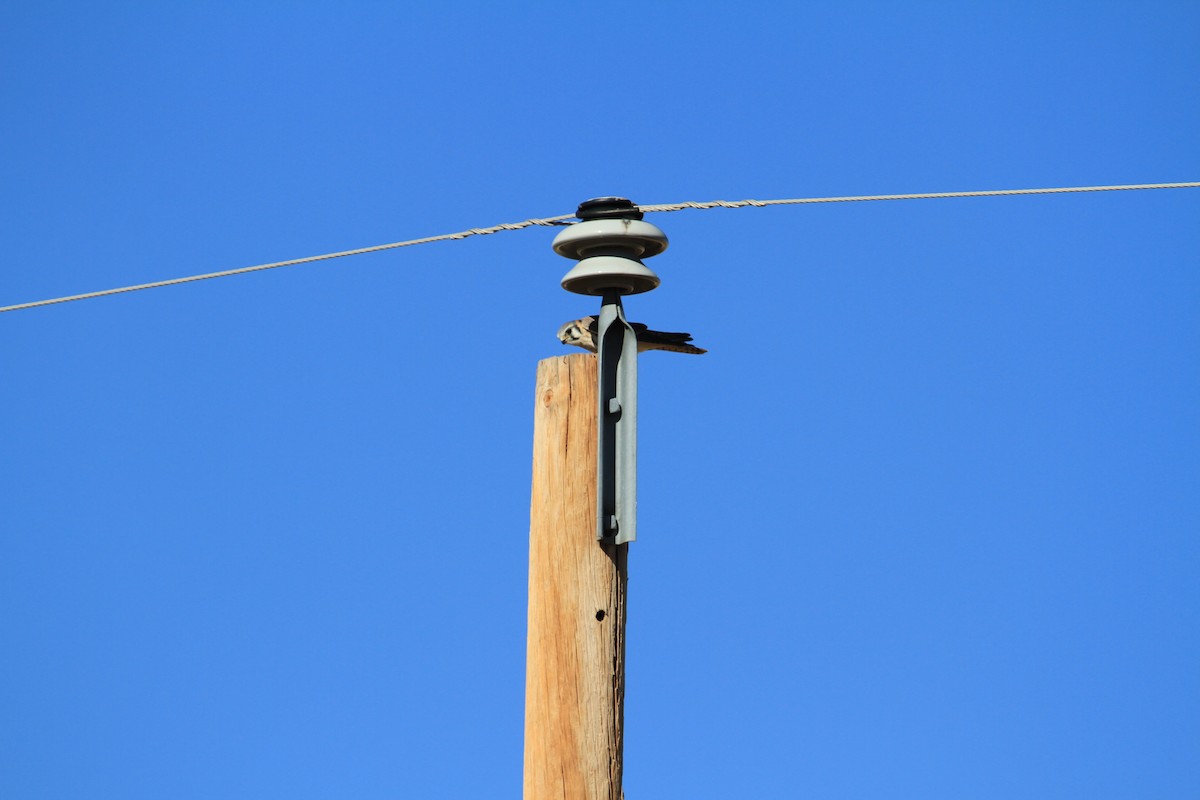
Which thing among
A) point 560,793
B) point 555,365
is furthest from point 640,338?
point 560,793

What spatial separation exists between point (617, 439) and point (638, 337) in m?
0.33

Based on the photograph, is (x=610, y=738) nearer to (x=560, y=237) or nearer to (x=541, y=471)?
(x=541, y=471)

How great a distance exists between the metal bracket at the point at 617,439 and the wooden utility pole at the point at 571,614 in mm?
41

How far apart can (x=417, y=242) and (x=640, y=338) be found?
0.90 m

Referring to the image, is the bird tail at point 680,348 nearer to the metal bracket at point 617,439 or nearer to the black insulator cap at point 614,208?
the metal bracket at point 617,439

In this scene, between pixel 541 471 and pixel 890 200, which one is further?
pixel 890 200

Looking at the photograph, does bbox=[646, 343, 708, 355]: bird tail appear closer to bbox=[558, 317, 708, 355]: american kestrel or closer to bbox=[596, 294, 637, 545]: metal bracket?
bbox=[558, 317, 708, 355]: american kestrel

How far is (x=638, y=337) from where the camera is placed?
3.74m

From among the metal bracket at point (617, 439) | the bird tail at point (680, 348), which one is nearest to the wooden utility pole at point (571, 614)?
the metal bracket at point (617, 439)

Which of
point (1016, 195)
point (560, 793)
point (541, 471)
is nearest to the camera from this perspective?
point (560, 793)

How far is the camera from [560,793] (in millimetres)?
3398

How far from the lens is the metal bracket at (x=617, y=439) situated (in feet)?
11.6

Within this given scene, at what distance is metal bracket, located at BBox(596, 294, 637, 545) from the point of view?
11.6ft

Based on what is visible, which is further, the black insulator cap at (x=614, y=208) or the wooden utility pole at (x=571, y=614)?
the black insulator cap at (x=614, y=208)
